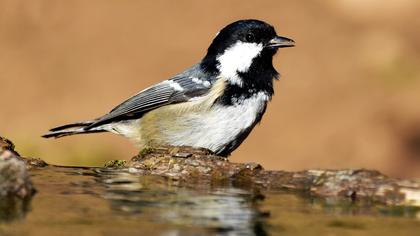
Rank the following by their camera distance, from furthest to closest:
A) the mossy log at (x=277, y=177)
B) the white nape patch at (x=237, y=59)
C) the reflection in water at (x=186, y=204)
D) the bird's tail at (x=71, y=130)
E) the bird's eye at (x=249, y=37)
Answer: the bird's tail at (x=71, y=130) < the bird's eye at (x=249, y=37) < the white nape patch at (x=237, y=59) < the mossy log at (x=277, y=177) < the reflection in water at (x=186, y=204)

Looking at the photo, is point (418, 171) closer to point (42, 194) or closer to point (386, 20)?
point (386, 20)

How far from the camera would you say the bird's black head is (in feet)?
20.8

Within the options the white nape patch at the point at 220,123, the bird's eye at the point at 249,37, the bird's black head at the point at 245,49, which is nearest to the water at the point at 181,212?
the white nape patch at the point at 220,123

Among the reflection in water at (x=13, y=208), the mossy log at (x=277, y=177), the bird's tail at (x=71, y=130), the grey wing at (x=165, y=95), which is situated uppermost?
the grey wing at (x=165, y=95)

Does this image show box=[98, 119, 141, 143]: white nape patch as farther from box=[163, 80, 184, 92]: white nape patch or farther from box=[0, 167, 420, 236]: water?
box=[0, 167, 420, 236]: water

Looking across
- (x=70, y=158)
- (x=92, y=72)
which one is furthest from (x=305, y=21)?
(x=70, y=158)

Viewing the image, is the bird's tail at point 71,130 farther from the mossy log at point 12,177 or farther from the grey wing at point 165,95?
the mossy log at point 12,177

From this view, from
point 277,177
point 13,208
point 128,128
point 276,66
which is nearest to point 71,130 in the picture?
point 128,128

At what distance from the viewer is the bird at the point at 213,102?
6.08 meters

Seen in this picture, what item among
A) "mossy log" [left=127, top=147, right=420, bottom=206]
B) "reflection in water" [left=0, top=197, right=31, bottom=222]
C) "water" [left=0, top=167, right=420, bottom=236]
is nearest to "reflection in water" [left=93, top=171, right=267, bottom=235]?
"water" [left=0, top=167, right=420, bottom=236]

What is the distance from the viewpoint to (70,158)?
10.3 metres

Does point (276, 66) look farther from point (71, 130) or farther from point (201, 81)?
point (201, 81)

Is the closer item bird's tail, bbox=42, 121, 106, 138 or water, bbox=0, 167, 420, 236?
water, bbox=0, 167, 420, 236

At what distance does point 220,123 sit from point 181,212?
224 centimetres
